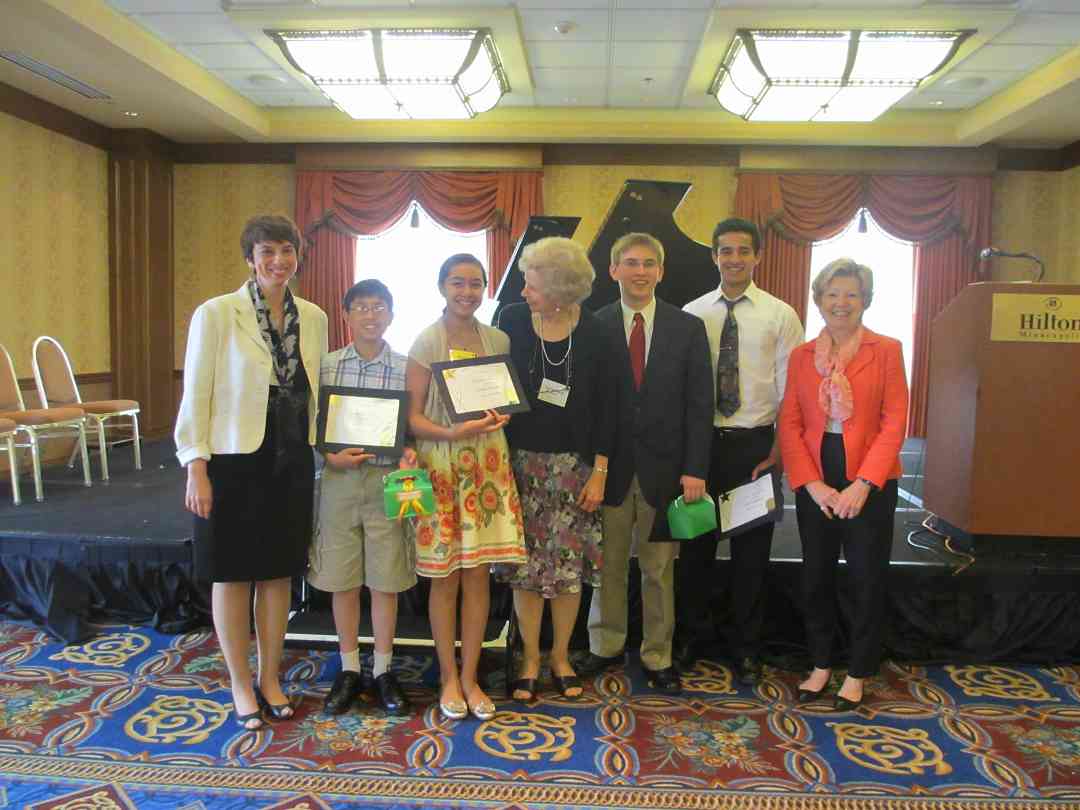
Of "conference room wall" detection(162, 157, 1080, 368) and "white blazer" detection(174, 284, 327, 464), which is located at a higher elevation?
"conference room wall" detection(162, 157, 1080, 368)

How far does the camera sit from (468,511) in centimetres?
229

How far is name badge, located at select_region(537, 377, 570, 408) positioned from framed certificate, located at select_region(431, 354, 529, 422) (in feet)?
0.24

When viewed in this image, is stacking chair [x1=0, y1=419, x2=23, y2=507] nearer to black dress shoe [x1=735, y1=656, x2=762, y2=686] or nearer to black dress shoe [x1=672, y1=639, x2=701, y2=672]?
black dress shoe [x1=672, y1=639, x2=701, y2=672]

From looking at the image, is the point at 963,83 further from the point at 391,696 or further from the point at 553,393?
the point at 391,696

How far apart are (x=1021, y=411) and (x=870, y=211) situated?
Result: 5117 mm

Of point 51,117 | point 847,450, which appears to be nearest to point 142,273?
point 51,117

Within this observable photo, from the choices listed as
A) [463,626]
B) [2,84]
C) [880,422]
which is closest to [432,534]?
[463,626]

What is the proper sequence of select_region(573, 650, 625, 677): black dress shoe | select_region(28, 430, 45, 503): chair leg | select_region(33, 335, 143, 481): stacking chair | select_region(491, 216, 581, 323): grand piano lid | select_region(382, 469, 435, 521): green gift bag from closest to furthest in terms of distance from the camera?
select_region(382, 469, 435, 521): green gift bag, select_region(573, 650, 625, 677): black dress shoe, select_region(491, 216, 581, 323): grand piano lid, select_region(28, 430, 45, 503): chair leg, select_region(33, 335, 143, 481): stacking chair

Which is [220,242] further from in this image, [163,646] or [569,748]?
[569,748]

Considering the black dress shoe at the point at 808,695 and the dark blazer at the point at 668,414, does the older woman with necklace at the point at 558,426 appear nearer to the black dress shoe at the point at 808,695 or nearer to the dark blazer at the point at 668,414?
the dark blazer at the point at 668,414

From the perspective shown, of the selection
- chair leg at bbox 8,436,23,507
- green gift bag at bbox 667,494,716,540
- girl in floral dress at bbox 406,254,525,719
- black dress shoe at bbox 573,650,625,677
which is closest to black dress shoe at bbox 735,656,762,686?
black dress shoe at bbox 573,650,625,677

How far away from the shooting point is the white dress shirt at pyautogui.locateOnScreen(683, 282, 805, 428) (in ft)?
8.70

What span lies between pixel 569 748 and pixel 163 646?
179 cm

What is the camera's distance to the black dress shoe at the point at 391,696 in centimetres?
242
